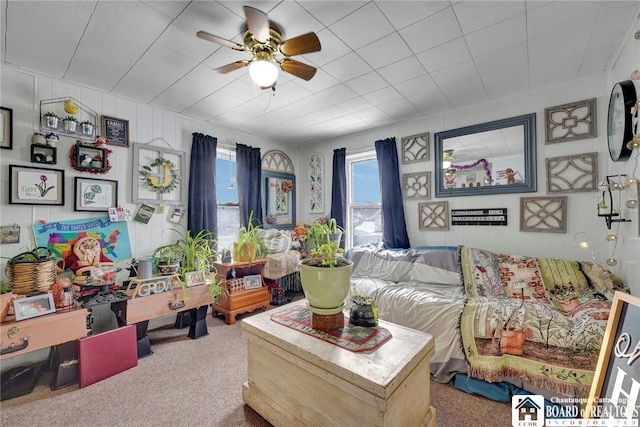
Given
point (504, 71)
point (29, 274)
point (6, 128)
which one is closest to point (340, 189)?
point (504, 71)

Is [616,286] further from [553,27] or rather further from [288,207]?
[288,207]

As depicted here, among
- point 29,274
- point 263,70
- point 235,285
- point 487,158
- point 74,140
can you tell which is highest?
point 263,70

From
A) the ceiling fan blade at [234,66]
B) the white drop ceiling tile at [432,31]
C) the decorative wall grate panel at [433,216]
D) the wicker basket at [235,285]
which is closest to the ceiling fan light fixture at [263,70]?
the ceiling fan blade at [234,66]

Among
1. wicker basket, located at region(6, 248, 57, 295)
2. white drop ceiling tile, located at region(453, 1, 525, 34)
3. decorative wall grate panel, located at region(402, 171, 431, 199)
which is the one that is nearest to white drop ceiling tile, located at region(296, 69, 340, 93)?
white drop ceiling tile, located at region(453, 1, 525, 34)

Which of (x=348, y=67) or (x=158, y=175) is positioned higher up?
(x=348, y=67)

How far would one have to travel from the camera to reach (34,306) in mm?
1669

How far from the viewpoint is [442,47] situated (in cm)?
182

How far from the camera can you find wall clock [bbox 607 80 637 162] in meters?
1.56

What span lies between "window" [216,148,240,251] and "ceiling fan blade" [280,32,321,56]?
212 centimetres

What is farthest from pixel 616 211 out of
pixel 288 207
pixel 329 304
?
pixel 288 207

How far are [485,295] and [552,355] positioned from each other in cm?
70

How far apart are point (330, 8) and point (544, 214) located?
2.58 meters

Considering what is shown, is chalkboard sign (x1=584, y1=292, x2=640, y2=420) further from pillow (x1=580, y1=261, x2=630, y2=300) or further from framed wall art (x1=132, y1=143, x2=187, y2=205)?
framed wall art (x1=132, y1=143, x2=187, y2=205)

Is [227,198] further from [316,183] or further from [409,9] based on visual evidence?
[409,9]
